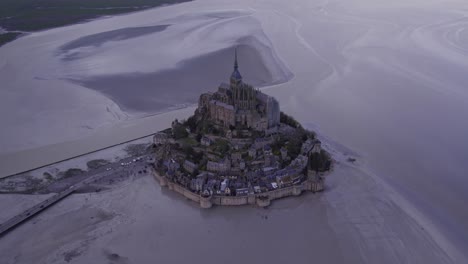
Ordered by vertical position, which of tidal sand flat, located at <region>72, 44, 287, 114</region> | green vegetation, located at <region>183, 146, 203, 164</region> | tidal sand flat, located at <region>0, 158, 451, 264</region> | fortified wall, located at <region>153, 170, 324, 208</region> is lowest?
tidal sand flat, located at <region>0, 158, 451, 264</region>

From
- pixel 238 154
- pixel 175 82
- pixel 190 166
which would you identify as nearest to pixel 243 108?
pixel 238 154

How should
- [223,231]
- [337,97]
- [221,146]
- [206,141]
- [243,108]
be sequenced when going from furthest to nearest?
[337,97]
[243,108]
[206,141]
[221,146]
[223,231]

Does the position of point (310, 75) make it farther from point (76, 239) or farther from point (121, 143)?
point (76, 239)

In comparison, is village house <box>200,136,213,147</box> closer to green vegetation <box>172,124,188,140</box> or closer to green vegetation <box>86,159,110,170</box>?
green vegetation <box>172,124,188,140</box>

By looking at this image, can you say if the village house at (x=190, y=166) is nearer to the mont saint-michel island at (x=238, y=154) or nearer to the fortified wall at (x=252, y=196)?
the mont saint-michel island at (x=238, y=154)

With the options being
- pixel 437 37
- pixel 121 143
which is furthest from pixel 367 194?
pixel 437 37

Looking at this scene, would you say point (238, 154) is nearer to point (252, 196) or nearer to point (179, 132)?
point (252, 196)

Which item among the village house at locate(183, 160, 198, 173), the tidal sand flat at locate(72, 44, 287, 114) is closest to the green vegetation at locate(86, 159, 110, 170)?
the village house at locate(183, 160, 198, 173)
